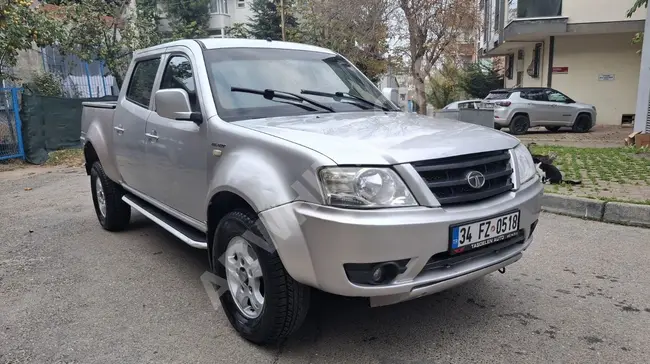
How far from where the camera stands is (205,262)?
4266mm

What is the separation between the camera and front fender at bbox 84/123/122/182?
4816mm

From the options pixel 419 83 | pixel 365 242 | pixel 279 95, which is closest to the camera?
pixel 365 242

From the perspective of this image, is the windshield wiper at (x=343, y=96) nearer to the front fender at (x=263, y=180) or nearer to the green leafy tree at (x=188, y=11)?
the front fender at (x=263, y=180)

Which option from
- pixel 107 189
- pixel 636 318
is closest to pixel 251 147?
pixel 636 318

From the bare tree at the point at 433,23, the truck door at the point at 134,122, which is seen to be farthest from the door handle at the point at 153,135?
the bare tree at the point at 433,23

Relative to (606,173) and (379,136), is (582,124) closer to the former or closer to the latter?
(606,173)

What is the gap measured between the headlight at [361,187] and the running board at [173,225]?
128 centimetres

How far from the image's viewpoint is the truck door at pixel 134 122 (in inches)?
163

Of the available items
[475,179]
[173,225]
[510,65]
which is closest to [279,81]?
[173,225]

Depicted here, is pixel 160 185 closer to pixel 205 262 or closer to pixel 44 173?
pixel 205 262

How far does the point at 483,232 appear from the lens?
8.33ft

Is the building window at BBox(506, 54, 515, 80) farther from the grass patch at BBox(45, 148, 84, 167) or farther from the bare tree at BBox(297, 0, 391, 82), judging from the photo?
the grass patch at BBox(45, 148, 84, 167)

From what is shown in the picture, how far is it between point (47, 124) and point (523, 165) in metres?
12.2

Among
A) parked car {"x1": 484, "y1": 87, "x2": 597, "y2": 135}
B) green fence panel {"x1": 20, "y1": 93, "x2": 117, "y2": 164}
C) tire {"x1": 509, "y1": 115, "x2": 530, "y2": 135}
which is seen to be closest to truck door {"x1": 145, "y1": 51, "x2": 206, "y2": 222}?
green fence panel {"x1": 20, "y1": 93, "x2": 117, "y2": 164}
